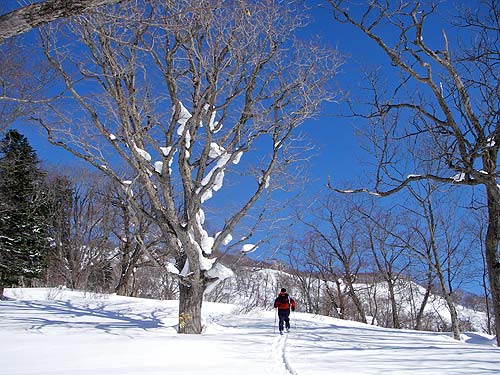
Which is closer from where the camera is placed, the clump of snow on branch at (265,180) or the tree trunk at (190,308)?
the tree trunk at (190,308)

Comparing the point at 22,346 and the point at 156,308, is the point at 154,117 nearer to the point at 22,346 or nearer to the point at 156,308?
the point at 22,346

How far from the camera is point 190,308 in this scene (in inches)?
366

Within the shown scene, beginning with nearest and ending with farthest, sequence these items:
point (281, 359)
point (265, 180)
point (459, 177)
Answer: point (281, 359) → point (459, 177) → point (265, 180)

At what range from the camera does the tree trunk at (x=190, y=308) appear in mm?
9227

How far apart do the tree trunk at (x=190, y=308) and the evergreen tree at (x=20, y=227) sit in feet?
40.2

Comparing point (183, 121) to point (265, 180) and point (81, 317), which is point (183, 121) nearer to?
point (265, 180)

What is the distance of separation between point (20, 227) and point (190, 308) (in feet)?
47.9

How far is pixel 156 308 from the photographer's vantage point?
14.2 m

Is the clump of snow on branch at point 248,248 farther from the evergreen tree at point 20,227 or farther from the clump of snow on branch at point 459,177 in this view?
the evergreen tree at point 20,227

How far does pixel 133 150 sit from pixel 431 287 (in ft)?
66.6

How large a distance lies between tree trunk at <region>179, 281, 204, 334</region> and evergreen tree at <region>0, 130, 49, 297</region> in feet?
40.2

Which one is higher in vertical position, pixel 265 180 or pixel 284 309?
pixel 265 180

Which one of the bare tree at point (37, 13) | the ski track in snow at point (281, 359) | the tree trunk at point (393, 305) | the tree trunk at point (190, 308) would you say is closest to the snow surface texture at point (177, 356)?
the ski track in snow at point (281, 359)

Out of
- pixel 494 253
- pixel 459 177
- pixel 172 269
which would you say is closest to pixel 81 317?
pixel 172 269
